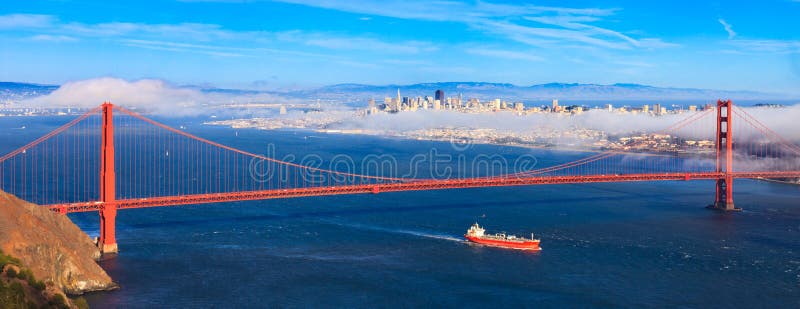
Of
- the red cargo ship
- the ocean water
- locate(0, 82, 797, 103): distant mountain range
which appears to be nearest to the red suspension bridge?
the ocean water

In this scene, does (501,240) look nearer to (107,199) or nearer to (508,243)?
(508,243)

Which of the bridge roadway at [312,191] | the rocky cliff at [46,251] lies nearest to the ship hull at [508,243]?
the bridge roadway at [312,191]

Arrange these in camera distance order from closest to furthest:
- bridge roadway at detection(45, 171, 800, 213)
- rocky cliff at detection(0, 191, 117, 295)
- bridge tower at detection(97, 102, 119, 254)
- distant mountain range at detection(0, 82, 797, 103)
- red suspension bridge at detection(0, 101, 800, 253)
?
rocky cliff at detection(0, 191, 117, 295), bridge tower at detection(97, 102, 119, 254), bridge roadway at detection(45, 171, 800, 213), red suspension bridge at detection(0, 101, 800, 253), distant mountain range at detection(0, 82, 797, 103)

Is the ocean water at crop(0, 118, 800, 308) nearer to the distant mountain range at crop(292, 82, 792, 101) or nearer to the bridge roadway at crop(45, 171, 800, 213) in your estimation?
the bridge roadway at crop(45, 171, 800, 213)

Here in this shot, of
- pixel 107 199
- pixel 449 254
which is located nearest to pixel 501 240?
pixel 449 254

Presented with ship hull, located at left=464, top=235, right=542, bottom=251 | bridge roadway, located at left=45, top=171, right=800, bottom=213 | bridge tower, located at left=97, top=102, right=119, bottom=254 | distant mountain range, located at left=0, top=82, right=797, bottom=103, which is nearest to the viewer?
bridge tower, located at left=97, top=102, right=119, bottom=254

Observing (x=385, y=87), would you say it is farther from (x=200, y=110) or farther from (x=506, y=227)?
(x=506, y=227)

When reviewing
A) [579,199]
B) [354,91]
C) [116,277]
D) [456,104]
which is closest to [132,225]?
[116,277]
